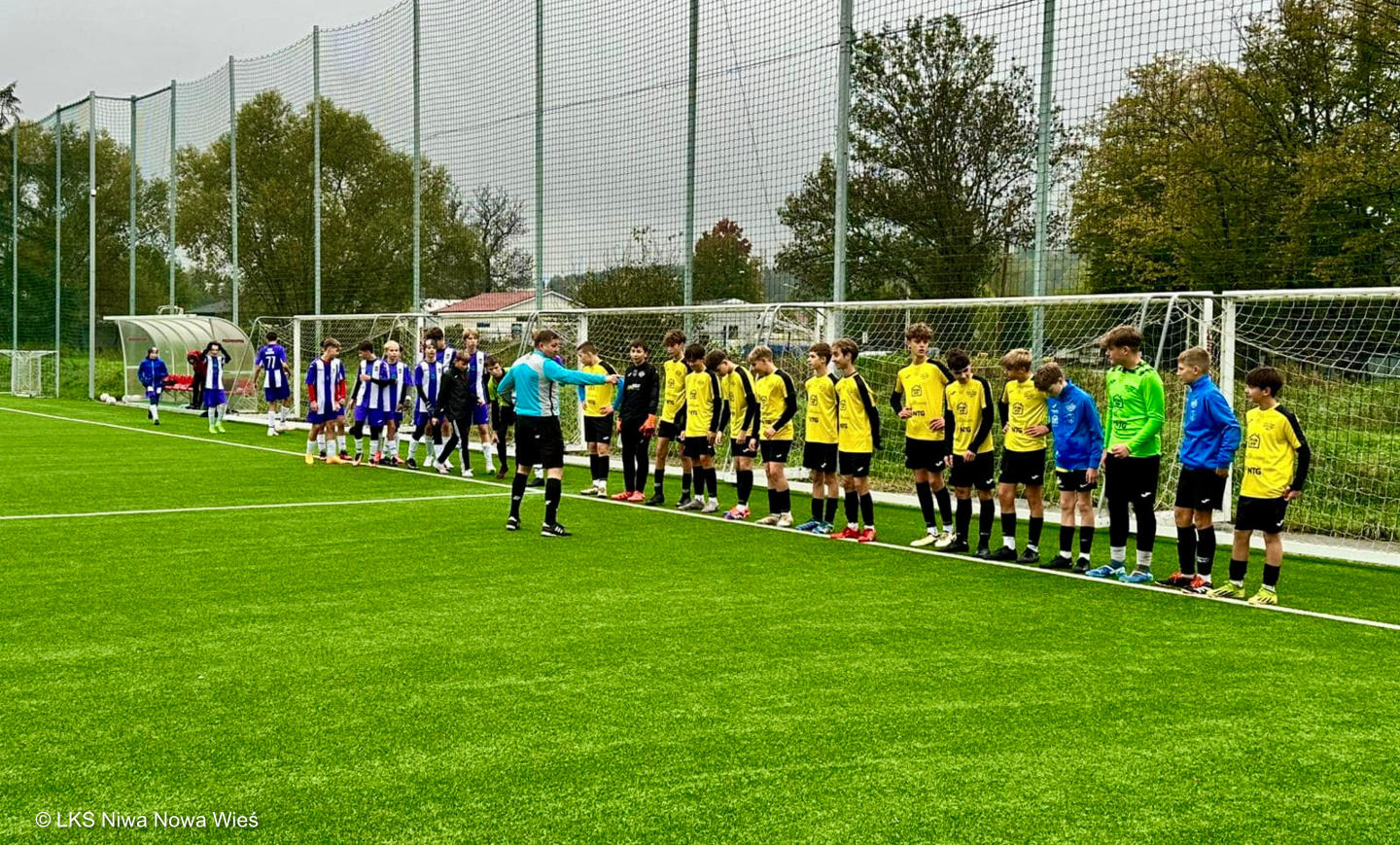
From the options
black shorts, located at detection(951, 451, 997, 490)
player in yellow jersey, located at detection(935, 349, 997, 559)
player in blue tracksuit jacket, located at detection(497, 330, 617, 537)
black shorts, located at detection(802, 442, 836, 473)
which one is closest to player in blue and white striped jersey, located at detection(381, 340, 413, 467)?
player in blue tracksuit jacket, located at detection(497, 330, 617, 537)

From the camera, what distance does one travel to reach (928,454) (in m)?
9.83

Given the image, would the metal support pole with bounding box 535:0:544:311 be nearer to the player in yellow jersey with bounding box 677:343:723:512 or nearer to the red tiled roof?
the red tiled roof

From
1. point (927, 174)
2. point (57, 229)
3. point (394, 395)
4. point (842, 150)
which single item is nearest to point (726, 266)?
point (842, 150)

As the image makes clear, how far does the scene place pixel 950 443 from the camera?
9.72m

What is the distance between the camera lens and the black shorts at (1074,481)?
8.70 m

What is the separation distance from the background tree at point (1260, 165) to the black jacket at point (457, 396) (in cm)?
756

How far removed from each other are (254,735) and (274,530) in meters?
5.64

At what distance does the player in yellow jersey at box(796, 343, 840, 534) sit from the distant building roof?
884 cm

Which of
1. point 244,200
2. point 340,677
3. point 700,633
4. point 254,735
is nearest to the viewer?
point 254,735

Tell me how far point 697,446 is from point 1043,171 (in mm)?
4752

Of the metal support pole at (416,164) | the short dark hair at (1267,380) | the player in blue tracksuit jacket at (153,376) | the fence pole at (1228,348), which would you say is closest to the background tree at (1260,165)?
the fence pole at (1228,348)

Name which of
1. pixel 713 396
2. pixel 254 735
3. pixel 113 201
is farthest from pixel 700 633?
pixel 113 201

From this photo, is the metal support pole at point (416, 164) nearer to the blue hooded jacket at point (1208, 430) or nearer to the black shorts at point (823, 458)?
the black shorts at point (823, 458)

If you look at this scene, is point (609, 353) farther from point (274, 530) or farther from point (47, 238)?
point (47, 238)
